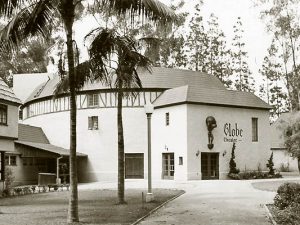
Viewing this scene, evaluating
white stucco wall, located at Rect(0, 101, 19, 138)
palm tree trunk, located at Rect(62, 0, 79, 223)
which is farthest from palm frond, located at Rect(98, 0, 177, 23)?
white stucco wall, located at Rect(0, 101, 19, 138)

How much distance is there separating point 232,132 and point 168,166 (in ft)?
18.6

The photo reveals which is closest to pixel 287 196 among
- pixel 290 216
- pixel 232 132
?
pixel 290 216

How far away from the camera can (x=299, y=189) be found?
16.8 meters

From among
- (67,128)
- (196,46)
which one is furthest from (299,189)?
(196,46)

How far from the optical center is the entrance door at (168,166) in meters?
38.3

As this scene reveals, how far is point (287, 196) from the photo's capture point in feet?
54.3

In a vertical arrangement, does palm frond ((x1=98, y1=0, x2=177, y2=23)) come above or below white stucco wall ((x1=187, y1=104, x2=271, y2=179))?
above

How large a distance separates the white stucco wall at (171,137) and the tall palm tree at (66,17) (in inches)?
902

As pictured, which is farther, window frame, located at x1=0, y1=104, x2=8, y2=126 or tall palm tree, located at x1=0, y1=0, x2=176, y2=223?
window frame, located at x1=0, y1=104, x2=8, y2=126

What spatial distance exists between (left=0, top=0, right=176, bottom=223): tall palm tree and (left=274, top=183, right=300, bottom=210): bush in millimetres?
6786

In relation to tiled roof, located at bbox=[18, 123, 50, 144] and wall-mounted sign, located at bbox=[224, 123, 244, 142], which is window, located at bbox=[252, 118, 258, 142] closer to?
wall-mounted sign, located at bbox=[224, 123, 244, 142]

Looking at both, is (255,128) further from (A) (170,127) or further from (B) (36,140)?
(B) (36,140)

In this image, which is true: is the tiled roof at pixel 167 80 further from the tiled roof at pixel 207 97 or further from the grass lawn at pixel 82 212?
the grass lawn at pixel 82 212

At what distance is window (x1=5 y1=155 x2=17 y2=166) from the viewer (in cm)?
3519
